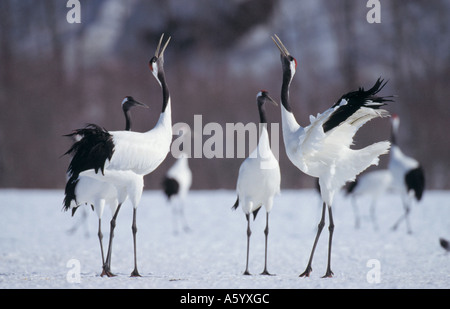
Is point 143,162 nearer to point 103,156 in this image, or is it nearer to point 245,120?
point 103,156

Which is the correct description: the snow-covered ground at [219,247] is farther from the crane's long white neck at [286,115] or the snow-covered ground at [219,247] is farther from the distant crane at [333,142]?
the crane's long white neck at [286,115]

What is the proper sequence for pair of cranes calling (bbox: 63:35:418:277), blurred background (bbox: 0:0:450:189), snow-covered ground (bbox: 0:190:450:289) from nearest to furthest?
pair of cranes calling (bbox: 63:35:418:277) → snow-covered ground (bbox: 0:190:450:289) → blurred background (bbox: 0:0:450:189)

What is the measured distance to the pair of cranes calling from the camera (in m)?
5.20

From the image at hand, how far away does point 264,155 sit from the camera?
587 cm

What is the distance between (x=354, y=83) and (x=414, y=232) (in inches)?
445

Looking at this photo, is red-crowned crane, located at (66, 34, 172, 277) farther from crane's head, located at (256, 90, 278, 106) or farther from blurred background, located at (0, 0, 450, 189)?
blurred background, located at (0, 0, 450, 189)

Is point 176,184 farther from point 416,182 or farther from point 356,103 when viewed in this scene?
point 356,103

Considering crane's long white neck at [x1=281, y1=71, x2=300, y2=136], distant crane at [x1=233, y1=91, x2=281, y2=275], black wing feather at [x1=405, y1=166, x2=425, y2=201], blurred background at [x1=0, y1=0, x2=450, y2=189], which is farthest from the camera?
blurred background at [x1=0, y1=0, x2=450, y2=189]

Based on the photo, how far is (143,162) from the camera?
5574 millimetres

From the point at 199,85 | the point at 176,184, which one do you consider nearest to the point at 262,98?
the point at 176,184

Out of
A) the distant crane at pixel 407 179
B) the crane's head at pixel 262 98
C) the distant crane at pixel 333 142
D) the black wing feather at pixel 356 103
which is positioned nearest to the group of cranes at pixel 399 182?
the distant crane at pixel 407 179

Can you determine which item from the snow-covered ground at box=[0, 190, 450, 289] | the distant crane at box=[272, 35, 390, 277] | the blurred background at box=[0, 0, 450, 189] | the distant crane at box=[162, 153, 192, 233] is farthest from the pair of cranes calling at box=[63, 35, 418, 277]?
the blurred background at box=[0, 0, 450, 189]

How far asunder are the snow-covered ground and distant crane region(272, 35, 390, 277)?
3.11ft
